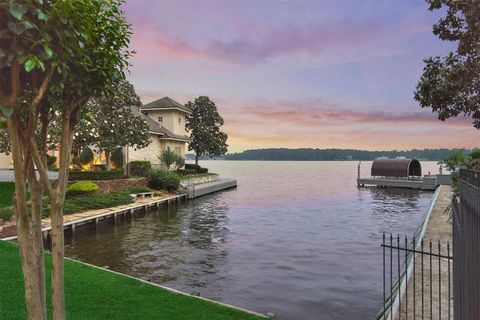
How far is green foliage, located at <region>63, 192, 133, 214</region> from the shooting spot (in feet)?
80.8

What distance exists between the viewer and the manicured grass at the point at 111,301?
7.92 m

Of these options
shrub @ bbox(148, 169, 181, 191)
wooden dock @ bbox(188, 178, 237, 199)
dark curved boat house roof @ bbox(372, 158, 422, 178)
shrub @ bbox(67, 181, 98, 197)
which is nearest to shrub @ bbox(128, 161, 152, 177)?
shrub @ bbox(148, 169, 181, 191)

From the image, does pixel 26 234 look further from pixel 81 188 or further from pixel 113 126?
pixel 113 126

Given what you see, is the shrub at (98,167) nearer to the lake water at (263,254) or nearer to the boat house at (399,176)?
the lake water at (263,254)

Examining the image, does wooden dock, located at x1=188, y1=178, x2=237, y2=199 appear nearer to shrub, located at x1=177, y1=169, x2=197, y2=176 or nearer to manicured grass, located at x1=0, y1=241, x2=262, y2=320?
shrub, located at x1=177, y1=169, x2=197, y2=176

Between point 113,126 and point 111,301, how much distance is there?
28.3 m

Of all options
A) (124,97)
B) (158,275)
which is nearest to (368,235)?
(158,275)

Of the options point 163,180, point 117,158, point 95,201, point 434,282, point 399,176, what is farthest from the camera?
point 399,176

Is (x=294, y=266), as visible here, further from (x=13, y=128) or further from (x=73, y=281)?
(x=13, y=128)

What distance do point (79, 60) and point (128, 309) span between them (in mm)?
6296

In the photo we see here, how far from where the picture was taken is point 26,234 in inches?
159

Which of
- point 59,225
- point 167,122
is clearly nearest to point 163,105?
point 167,122

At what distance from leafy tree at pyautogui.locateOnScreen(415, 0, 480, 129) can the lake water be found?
21.3 ft

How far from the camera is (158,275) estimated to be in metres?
14.2
